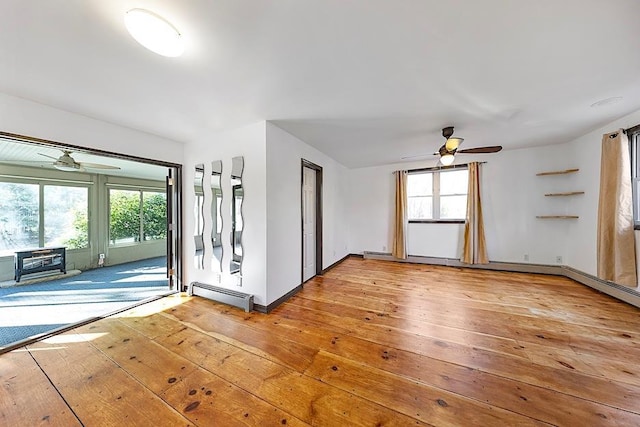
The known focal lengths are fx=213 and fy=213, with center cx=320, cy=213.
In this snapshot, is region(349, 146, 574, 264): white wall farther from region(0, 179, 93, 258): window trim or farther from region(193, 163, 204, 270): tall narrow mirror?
region(0, 179, 93, 258): window trim

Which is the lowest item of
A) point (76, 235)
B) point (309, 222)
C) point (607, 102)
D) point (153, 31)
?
point (76, 235)

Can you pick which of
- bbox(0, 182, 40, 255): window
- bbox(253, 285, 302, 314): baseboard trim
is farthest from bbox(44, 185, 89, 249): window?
bbox(253, 285, 302, 314): baseboard trim

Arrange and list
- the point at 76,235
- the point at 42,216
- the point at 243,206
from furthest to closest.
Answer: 1. the point at 76,235
2. the point at 42,216
3. the point at 243,206

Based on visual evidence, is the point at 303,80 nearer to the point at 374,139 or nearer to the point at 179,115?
the point at 179,115

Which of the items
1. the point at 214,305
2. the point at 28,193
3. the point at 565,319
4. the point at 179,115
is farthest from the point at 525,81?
the point at 28,193

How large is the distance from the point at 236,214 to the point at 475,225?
458 centimetres

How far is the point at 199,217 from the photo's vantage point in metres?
3.30

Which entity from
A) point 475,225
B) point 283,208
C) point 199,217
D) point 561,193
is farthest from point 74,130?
point 561,193

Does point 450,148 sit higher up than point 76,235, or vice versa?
point 450,148

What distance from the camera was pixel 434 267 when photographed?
470 cm

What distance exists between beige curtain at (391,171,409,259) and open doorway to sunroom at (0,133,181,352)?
448cm

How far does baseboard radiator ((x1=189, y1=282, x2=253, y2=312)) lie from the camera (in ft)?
8.89

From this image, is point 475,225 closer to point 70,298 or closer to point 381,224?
point 381,224

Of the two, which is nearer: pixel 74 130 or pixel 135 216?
pixel 74 130
